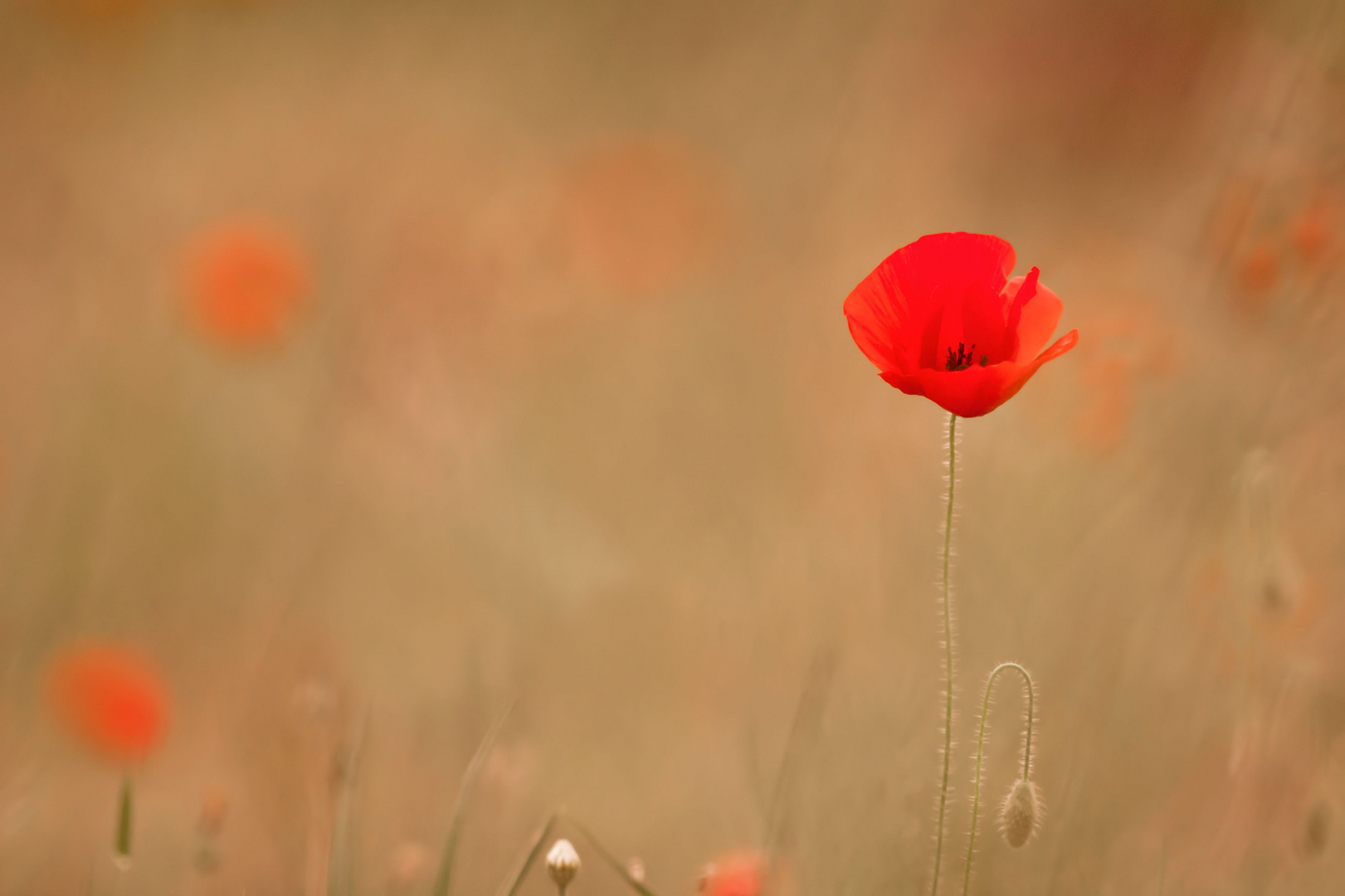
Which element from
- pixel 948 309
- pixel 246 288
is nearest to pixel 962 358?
pixel 948 309

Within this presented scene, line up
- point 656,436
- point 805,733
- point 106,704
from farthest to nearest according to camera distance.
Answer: point 656,436 → point 106,704 → point 805,733

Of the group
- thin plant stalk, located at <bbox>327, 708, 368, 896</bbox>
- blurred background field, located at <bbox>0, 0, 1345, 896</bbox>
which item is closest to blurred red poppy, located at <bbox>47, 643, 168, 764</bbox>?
blurred background field, located at <bbox>0, 0, 1345, 896</bbox>

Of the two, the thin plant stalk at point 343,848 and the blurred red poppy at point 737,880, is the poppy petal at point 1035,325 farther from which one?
the thin plant stalk at point 343,848

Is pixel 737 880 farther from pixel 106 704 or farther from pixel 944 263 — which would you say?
pixel 106 704

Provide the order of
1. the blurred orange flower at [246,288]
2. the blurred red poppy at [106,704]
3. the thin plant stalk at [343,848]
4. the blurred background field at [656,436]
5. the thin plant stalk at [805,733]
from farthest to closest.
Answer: the blurred orange flower at [246,288] < the blurred red poppy at [106,704] < the blurred background field at [656,436] < the thin plant stalk at [805,733] < the thin plant stalk at [343,848]

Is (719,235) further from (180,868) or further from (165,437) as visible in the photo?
(180,868)

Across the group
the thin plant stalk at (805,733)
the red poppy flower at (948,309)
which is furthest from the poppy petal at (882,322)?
the thin plant stalk at (805,733)
